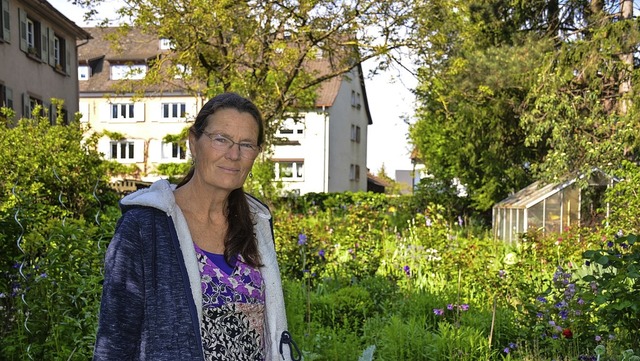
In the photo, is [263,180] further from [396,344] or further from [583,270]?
[396,344]

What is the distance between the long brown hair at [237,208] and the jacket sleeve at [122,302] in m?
0.37

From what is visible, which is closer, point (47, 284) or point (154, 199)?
point (154, 199)

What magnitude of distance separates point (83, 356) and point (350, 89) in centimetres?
3914

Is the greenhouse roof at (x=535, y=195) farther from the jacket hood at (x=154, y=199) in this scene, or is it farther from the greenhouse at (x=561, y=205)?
the jacket hood at (x=154, y=199)

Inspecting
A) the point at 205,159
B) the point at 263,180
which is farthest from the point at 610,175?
the point at 205,159

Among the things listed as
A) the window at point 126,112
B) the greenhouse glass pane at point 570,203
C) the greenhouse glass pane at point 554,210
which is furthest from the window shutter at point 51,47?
the window at point 126,112

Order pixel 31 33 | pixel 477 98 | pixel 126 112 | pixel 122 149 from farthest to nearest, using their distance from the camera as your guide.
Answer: pixel 126 112, pixel 122 149, pixel 31 33, pixel 477 98

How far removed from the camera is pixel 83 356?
4.75 meters

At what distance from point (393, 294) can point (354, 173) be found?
36546 millimetres

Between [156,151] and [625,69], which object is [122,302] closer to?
[625,69]

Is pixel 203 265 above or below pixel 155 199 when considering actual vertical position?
below

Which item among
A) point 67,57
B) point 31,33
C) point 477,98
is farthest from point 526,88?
point 67,57

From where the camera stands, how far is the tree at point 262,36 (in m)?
15.4

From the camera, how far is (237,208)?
2.54m
